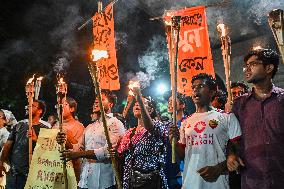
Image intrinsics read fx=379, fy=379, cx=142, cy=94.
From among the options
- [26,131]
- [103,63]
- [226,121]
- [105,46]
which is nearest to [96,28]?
[105,46]

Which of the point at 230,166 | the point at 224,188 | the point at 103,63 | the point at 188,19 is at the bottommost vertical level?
the point at 224,188

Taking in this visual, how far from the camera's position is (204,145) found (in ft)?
14.3

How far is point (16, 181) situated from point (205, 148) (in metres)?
3.76

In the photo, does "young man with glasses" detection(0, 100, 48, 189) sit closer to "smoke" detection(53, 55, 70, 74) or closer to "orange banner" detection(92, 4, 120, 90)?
"orange banner" detection(92, 4, 120, 90)

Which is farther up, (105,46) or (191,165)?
(105,46)

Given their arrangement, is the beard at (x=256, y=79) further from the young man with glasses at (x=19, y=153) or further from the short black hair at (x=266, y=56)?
the young man with glasses at (x=19, y=153)

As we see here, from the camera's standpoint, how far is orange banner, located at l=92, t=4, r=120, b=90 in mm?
8812

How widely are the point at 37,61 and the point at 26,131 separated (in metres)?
10.6

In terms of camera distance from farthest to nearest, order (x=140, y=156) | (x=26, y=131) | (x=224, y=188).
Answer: (x=26, y=131)
(x=140, y=156)
(x=224, y=188)

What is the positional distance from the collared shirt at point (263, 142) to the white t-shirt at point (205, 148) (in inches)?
20.9

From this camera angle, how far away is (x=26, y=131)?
6922 millimetres

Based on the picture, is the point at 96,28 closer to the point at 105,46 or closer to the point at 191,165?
the point at 105,46

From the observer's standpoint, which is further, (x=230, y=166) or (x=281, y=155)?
(x=230, y=166)

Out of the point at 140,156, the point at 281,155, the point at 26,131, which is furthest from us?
the point at 26,131
